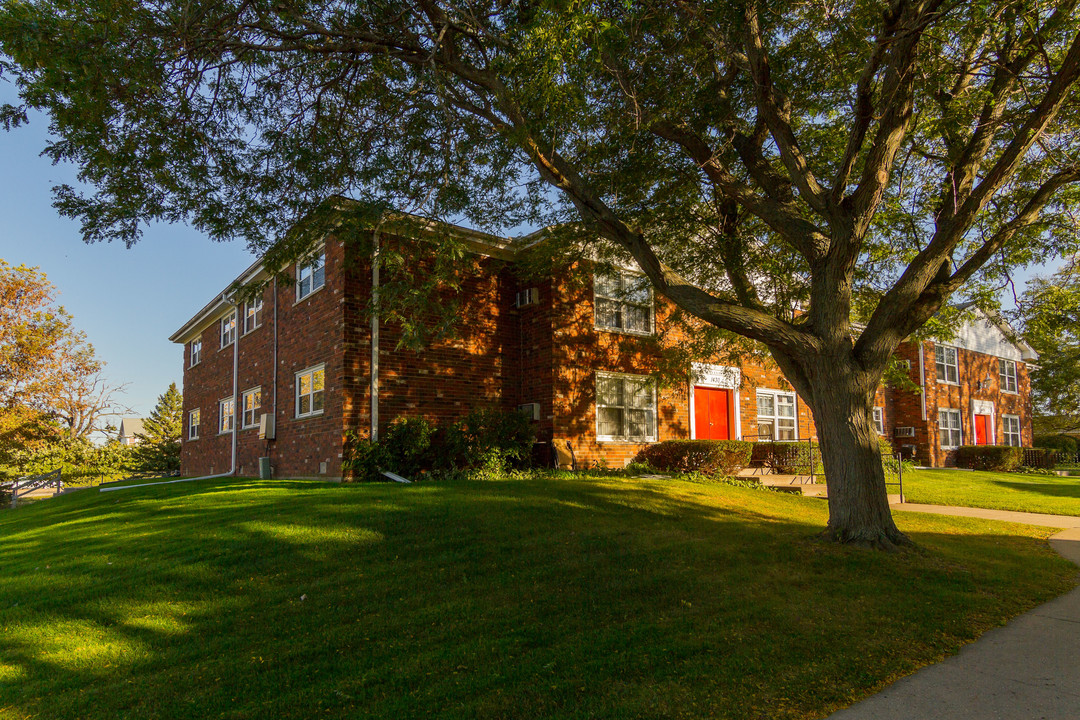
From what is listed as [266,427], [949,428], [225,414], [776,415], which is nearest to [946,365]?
[949,428]

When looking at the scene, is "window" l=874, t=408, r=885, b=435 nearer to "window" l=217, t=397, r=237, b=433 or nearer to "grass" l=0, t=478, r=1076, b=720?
"grass" l=0, t=478, r=1076, b=720

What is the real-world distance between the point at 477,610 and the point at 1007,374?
34.8 m

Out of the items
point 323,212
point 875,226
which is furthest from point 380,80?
point 875,226

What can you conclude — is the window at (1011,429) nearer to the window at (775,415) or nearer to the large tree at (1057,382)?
the large tree at (1057,382)

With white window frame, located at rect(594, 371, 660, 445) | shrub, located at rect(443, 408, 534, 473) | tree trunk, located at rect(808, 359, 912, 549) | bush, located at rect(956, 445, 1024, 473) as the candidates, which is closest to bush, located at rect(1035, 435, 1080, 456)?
bush, located at rect(956, 445, 1024, 473)

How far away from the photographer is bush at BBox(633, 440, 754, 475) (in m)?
15.3

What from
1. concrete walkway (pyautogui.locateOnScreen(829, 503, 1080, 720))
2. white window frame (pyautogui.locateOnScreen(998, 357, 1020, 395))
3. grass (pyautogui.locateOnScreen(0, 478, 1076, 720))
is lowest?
concrete walkway (pyautogui.locateOnScreen(829, 503, 1080, 720))

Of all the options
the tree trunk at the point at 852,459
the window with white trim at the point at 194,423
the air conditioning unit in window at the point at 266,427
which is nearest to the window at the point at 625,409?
the tree trunk at the point at 852,459

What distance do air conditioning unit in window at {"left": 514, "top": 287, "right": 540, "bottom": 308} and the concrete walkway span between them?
1093 centimetres

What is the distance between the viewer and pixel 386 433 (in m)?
13.2

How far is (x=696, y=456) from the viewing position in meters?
15.3

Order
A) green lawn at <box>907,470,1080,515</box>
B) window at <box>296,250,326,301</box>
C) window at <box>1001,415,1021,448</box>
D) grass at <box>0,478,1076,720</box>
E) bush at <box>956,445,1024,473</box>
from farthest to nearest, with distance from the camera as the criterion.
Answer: window at <box>1001,415,1021,448</box> → bush at <box>956,445,1024,473</box> → window at <box>296,250,326,301</box> → green lawn at <box>907,470,1080,515</box> → grass at <box>0,478,1076,720</box>

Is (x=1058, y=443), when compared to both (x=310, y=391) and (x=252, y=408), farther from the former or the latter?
(x=252, y=408)

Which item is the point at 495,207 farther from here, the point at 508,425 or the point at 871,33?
the point at 871,33
